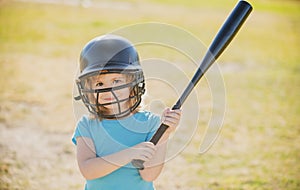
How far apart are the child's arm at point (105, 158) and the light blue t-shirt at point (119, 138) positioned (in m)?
0.05

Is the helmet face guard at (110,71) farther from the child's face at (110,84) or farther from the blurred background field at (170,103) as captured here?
the blurred background field at (170,103)

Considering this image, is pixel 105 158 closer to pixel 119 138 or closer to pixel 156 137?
pixel 119 138

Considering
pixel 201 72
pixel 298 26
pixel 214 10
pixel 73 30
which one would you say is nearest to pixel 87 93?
pixel 201 72

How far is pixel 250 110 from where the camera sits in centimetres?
566

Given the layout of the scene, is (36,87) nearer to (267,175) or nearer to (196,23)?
(267,175)

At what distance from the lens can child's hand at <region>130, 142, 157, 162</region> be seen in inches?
75.4

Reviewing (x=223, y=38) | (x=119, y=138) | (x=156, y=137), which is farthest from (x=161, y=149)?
(x=223, y=38)

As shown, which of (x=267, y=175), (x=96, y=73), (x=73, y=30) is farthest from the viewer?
(x=73, y=30)

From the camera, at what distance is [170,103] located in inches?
220

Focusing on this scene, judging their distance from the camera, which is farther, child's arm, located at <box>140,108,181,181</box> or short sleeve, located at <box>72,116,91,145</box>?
short sleeve, located at <box>72,116,91,145</box>

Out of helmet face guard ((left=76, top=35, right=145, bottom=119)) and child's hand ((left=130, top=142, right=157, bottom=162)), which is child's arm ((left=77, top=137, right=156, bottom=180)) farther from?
helmet face guard ((left=76, top=35, right=145, bottom=119))

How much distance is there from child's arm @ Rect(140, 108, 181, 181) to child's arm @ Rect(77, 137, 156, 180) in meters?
0.09

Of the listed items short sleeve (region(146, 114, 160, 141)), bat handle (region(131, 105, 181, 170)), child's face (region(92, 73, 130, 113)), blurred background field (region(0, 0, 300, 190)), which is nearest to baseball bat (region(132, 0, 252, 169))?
bat handle (region(131, 105, 181, 170))

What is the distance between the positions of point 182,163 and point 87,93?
2.23 m
